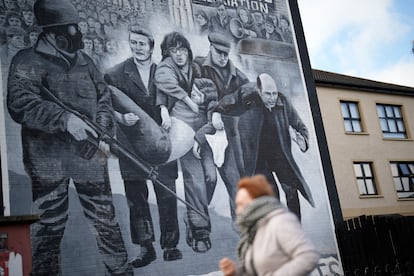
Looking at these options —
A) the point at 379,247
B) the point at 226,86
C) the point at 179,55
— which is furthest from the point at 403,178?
the point at 179,55

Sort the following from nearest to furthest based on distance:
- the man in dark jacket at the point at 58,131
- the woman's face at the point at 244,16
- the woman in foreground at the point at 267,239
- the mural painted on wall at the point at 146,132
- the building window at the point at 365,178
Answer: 1. the woman in foreground at the point at 267,239
2. the man in dark jacket at the point at 58,131
3. the mural painted on wall at the point at 146,132
4. the woman's face at the point at 244,16
5. the building window at the point at 365,178

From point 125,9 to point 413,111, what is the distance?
56.2 feet

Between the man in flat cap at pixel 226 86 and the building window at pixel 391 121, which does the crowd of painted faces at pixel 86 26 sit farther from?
the building window at pixel 391 121

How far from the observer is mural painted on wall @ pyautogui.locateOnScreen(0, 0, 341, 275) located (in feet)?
44.8

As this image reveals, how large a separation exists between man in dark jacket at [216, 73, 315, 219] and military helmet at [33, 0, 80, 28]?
5.23m

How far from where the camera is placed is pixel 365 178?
23734 mm

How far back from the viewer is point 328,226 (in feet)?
57.7

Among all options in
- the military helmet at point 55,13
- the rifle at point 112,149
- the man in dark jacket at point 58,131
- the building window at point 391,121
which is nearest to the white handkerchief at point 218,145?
the rifle at point 112,149

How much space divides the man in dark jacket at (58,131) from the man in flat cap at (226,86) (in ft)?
11.2

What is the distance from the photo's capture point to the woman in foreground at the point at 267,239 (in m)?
3.14

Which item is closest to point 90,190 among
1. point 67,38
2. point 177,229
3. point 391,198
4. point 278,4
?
point 177,229

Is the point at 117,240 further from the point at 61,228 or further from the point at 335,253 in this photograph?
the point at 335,253

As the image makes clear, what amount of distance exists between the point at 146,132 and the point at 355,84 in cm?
1320

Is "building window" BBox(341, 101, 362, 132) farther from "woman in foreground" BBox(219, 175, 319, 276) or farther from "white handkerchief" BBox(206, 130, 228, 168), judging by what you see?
"woman in foreground" BBox(219, 175, 319, 276)
